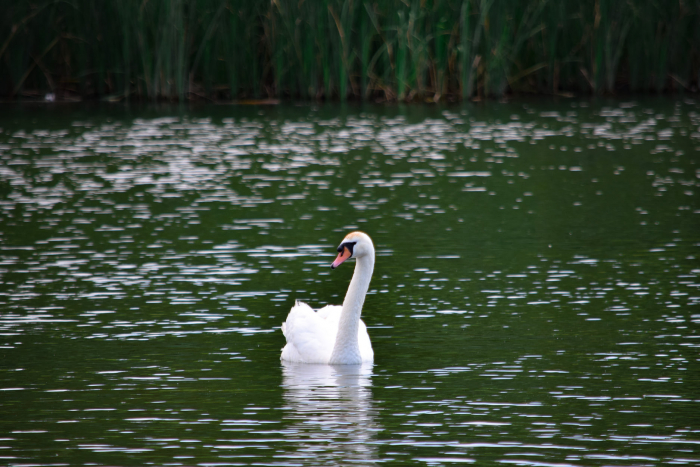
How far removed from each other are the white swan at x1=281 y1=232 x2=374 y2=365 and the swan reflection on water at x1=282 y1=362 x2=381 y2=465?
83 millimetres

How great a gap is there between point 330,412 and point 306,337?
1.77 m

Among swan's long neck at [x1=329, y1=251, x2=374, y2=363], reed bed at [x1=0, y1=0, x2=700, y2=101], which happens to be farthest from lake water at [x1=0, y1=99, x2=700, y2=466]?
reed bed at [x1=0, y1=0, x2=700, y2=101]

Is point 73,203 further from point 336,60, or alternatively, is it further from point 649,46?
point 649,46

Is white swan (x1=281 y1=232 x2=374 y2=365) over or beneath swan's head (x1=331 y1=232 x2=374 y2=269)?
beneath

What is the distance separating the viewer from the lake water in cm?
764

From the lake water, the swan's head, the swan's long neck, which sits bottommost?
the lake water

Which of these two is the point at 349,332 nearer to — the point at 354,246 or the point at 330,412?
the point at 354,246

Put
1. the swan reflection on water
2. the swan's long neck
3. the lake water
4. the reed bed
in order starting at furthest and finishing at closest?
the reed bed
the swan's long neck
the lake water
the swan reflection on water

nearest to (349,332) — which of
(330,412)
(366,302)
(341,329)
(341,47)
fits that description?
(341,329)

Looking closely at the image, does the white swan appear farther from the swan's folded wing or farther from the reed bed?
the reed bed

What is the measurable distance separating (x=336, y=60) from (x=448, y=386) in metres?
24.3

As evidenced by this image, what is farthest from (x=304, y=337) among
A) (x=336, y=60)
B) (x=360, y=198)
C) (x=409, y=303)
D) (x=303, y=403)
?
(x=336, y=60)

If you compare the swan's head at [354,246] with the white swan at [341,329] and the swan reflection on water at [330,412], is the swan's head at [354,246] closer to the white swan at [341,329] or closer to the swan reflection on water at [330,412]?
the white swan at [341,329]

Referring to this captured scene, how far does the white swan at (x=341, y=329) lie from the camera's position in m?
9.50
